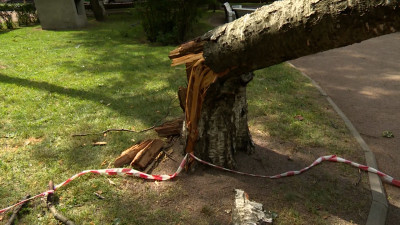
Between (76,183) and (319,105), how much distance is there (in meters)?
4.30

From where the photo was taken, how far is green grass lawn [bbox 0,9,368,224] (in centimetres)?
322

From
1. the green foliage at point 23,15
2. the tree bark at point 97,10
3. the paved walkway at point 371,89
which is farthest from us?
the tree bark at point 97,10

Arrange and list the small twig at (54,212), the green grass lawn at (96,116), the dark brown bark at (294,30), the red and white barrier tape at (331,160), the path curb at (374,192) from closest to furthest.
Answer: the dark brown bark at (294,30) < the small twig at (54,212) < the path curb at (374,192) < the green grass lawn at (96,116) < the red and white barrier tape at (331,160)

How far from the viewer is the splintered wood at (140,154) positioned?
3.69 meters

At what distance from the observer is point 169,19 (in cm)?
1129

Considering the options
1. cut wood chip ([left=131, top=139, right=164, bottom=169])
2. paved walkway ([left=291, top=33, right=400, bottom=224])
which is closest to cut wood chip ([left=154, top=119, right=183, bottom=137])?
cut wood chip ([left=131, top=139, right=164, bottom=169])

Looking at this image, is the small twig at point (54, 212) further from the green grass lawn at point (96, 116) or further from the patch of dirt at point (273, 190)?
the patch of dirt at point (273, 190)

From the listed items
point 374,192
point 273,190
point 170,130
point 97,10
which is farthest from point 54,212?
point 97,10

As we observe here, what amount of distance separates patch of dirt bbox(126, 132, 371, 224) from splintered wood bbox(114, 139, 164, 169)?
18cm

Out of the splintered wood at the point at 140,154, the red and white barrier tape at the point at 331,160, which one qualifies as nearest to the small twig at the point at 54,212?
the splintered wood at the point at 140,154

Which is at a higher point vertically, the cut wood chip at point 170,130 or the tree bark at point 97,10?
the tree bark at point 97,10

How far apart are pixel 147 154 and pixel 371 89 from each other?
5322 mm

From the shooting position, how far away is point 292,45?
2238 millimetres

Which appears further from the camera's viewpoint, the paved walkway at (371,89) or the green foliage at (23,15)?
the green foliage at (23,15)
